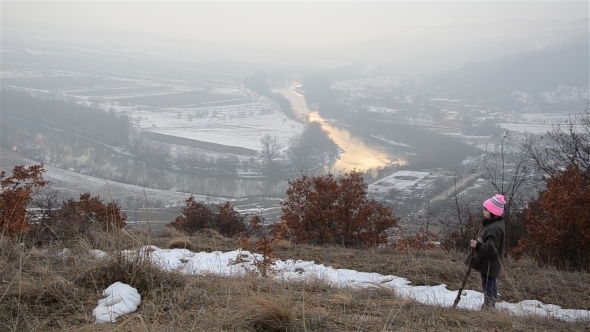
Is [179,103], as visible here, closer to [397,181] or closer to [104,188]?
[104,188]

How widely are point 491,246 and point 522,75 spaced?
352ft

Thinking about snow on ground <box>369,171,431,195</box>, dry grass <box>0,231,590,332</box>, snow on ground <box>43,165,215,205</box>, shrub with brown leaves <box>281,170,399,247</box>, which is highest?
dry grass <box>0,231,590,332</box>

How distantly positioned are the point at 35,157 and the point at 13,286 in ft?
144

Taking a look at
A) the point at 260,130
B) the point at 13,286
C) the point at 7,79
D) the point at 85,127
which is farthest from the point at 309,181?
the point at 7,79

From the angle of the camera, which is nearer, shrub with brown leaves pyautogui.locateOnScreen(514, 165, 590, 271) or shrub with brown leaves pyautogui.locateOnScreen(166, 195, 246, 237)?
shrub with brown leaves pyautogui.locateOnScreen(514, 165, 590, 271)

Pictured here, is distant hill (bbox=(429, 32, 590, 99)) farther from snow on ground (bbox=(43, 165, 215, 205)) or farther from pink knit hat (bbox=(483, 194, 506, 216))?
pink knit hat (bbox=(483, 194, 506, 216))

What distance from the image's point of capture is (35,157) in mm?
41000

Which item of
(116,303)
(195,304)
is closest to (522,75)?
(195,304)

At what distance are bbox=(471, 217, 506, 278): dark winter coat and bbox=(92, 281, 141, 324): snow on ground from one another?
335 centimetres

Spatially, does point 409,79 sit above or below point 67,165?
above

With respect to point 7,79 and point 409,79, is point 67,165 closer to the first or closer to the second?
point 7,79

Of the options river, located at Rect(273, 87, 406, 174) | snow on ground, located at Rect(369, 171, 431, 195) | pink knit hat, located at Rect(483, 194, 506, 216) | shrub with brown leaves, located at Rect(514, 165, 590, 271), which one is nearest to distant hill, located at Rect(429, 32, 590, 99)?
river, located at Rect(273, 87, 406, 174)

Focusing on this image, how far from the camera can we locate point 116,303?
3.16 m

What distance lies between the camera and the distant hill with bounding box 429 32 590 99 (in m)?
90.9
